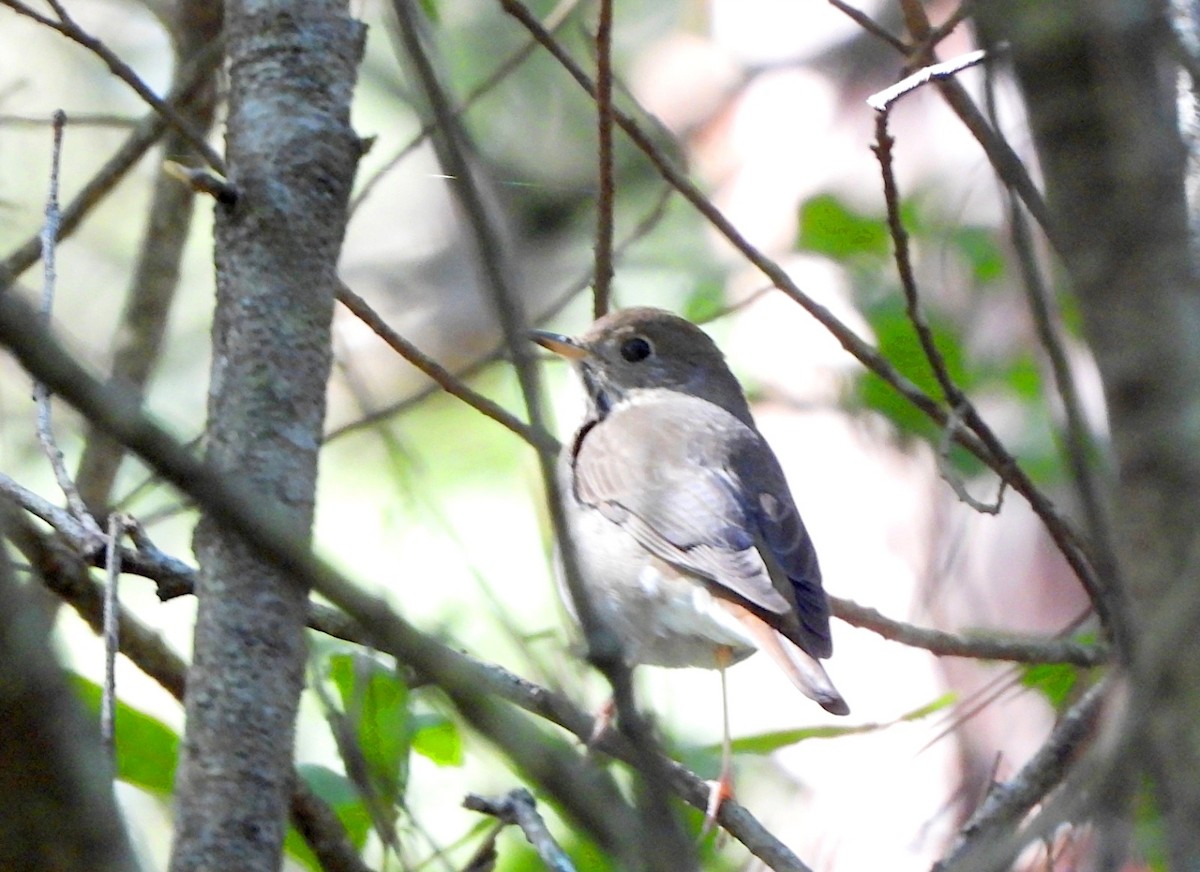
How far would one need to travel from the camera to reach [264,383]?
2.21 meters

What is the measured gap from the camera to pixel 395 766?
2789 millimetres

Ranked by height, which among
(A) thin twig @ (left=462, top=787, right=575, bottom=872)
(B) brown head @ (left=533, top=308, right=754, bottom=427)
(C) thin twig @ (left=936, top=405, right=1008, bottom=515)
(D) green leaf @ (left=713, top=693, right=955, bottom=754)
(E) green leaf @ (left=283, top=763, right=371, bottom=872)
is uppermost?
(B) brown head @ (left=533, top=308, right=754, bottom=427)

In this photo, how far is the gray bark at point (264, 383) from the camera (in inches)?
79.0

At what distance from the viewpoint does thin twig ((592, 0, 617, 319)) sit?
3.29 meters

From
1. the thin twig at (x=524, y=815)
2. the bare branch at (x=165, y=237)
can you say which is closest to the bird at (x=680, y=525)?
the thin twig at (x=524, y=815)

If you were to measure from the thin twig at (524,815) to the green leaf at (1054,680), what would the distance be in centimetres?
143

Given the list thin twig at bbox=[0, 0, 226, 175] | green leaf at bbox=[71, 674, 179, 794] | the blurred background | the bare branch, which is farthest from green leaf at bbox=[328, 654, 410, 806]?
the bare branch

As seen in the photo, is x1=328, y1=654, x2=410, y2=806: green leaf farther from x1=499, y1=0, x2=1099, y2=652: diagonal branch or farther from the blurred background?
x1=499, y1=0, x2=1099, y2=652: diagonal branch

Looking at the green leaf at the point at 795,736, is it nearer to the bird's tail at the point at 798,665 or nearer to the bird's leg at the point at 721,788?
the bird's leg at the point at 721,788

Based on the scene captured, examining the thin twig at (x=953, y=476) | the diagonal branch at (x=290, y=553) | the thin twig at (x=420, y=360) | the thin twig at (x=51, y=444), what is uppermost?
the thin twig at (x=420, y=360)

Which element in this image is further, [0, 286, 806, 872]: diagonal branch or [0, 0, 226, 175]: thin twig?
[0, 0, 226, 175]: thin twig

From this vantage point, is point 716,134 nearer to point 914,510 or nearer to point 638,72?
point 638,72

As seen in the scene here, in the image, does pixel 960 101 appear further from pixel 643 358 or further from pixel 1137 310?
pixel 1137 310

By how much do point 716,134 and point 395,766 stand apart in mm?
6620
